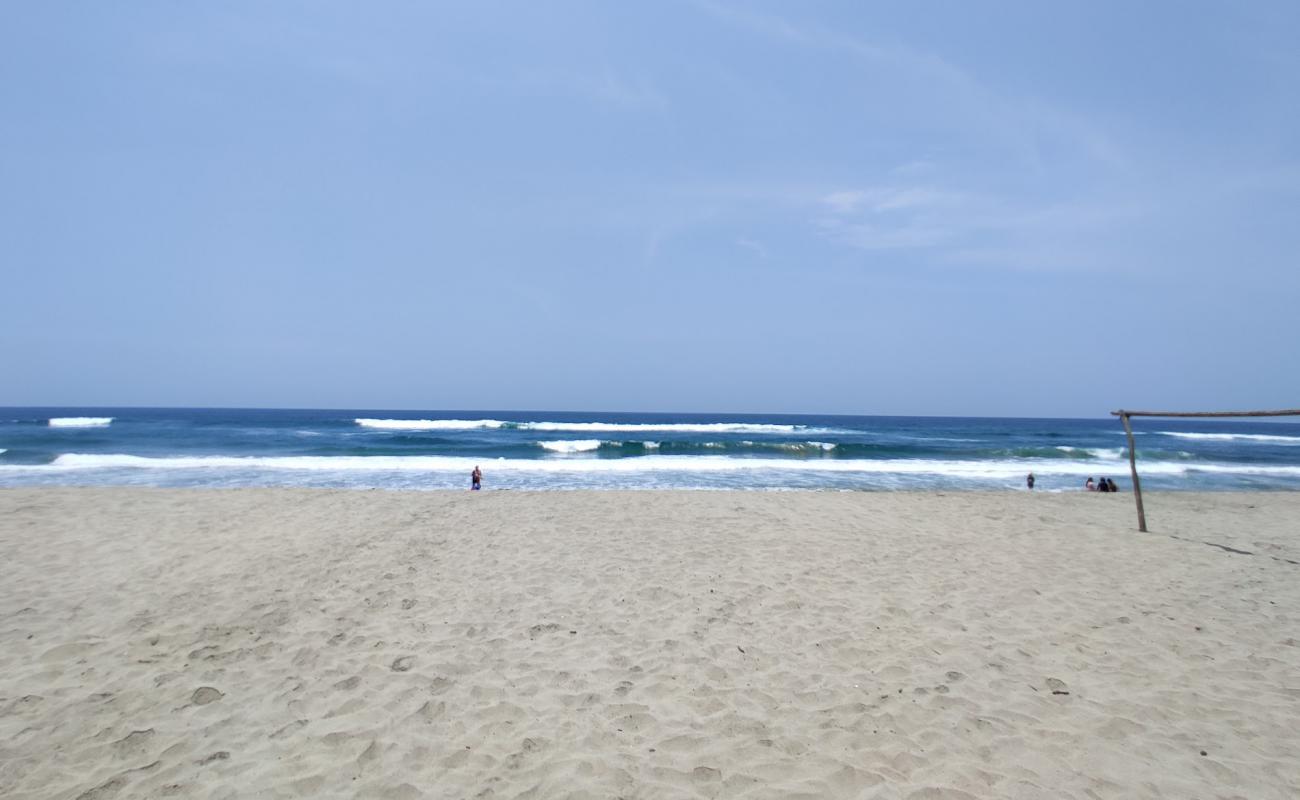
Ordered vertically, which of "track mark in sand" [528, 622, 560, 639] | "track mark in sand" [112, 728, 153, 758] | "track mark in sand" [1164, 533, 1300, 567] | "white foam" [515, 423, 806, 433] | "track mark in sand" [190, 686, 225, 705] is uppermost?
"white foam" [515, 423, 806, 433]

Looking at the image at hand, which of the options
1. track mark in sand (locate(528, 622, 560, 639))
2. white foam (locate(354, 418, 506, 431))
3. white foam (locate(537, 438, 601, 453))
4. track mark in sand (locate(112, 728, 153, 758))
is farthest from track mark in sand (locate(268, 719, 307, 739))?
white foam (locate(354, 418, 506, 431))

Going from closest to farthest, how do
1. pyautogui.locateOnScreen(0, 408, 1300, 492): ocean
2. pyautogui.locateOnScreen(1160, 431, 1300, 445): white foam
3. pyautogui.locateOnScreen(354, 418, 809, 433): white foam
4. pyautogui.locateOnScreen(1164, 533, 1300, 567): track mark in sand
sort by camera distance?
pyautogui.locateOnScreen(1164, 533, 1300, 567): track mark in sand, pyautogui.locateOnScreen(0, 408, 1300, 492): ocean, pyautogui.locateOnScreen(1160, 431, 1300, 445): white foam, pyautogui.locateOnScreen(354, 418, 809, 433): white foam

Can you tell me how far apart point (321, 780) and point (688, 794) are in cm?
186

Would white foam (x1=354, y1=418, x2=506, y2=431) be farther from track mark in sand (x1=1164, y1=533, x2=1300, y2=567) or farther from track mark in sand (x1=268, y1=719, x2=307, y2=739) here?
track mark in sand (x1=268, y1=719, x2=307, y2=739)

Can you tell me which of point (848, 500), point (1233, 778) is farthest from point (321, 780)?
point (848, 500)

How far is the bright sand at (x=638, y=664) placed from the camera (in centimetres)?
325

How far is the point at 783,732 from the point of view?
3609 mm

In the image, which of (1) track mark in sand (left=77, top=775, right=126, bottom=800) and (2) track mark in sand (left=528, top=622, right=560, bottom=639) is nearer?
(1) track mark in sand (left=77, top=775, right=126, bottom=800)

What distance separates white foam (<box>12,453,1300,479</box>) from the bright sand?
12533 mm

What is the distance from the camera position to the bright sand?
128 inches

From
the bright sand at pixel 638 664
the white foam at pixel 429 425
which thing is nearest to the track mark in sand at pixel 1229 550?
the bright sand at pixel 638 664

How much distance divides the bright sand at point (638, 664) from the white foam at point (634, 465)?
41.1ft

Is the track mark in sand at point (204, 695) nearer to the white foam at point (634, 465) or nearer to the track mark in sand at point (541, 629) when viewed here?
the track mark in sand at point (541, 629)

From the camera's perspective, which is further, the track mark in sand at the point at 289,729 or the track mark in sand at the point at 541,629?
the track mark in sand at the point at 541,629
